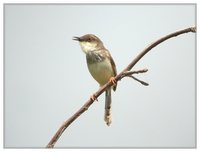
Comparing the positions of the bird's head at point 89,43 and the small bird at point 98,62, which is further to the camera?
the small bird at point 98,62

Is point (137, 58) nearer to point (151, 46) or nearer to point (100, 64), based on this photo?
point (151, 46)

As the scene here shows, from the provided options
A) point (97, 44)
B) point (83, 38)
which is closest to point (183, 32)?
point (83, 38)

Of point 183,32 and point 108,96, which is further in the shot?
point 108,96

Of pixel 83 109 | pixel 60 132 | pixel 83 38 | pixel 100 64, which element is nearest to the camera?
pixel 60 132

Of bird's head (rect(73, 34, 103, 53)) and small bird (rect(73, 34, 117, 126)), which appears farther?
small bird (rect(73, 34, 117, 126))

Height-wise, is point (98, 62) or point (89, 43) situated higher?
point (89, 43)

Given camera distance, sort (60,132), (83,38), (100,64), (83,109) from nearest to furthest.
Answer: (60,132) < (83,109) < (83,38) < (100,64)

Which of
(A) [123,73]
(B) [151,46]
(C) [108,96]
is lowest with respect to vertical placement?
(C) [108,96]

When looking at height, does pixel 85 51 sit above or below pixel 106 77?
above

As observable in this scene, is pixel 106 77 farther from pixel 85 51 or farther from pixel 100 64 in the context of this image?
pixel 85 51
